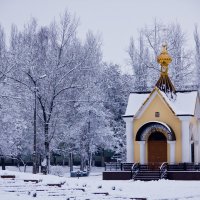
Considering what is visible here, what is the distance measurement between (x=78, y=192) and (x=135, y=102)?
1805cm

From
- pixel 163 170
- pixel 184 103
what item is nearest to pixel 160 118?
pixel 184 103

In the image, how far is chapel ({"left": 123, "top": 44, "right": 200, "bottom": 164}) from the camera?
34656 millimetres

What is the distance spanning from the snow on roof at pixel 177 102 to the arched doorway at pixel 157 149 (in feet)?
7.38

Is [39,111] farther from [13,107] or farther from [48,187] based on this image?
[48,187]

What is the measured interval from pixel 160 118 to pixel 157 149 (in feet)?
7.37

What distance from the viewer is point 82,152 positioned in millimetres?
49281

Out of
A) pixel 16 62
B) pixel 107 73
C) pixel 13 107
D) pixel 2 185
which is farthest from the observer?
pixel 107 73

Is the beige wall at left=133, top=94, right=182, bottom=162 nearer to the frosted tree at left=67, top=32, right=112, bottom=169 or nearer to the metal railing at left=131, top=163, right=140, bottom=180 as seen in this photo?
the metal railing at left=131, top=163, right=140, bottom=180

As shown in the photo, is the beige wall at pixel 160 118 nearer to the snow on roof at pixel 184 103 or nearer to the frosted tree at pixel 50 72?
the snow on roof at pixel 184 103

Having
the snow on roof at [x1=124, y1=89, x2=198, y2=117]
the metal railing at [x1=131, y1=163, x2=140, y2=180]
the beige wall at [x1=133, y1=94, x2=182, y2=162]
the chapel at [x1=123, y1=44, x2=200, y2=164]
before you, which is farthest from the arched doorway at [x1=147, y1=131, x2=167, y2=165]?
the snow on roof at [x1=124, y1=89, x2=198, y2=117]

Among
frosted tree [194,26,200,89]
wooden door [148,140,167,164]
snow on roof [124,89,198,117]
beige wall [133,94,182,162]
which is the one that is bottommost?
wooden door [148,140,167,164]

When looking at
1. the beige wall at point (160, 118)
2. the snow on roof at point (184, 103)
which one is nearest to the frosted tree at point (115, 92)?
the snow on roof at point (184, 103)

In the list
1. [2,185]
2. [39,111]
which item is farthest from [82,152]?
[2,185]

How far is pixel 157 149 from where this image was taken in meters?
36.1
